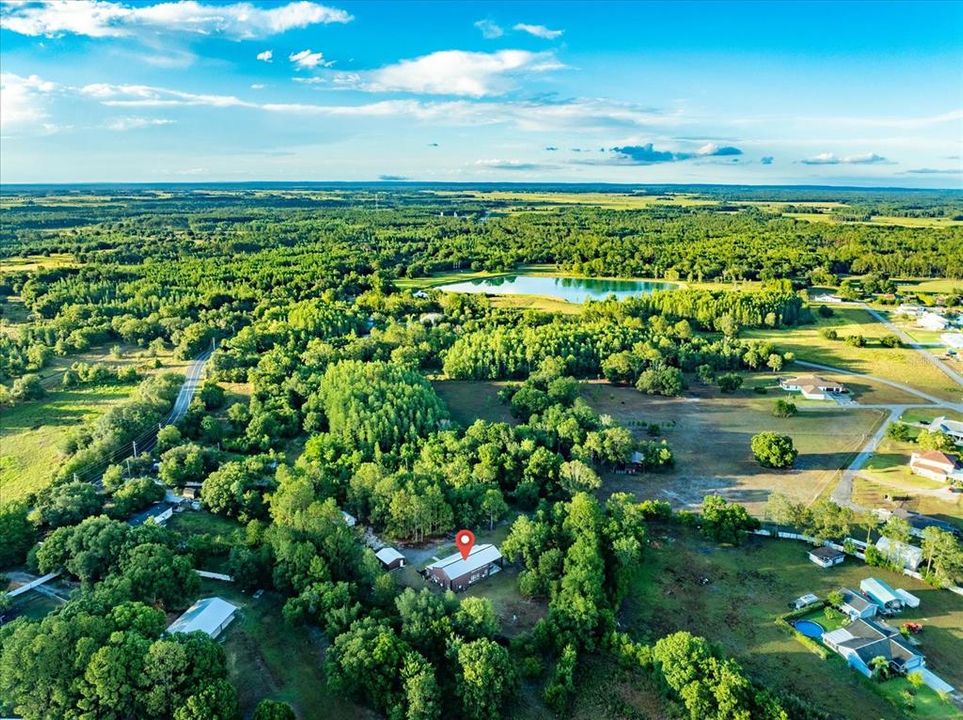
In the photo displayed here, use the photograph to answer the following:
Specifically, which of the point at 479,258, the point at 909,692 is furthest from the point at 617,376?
the point at 479,258

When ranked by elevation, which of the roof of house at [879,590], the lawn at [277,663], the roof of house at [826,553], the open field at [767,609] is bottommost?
the open field at [767,609]

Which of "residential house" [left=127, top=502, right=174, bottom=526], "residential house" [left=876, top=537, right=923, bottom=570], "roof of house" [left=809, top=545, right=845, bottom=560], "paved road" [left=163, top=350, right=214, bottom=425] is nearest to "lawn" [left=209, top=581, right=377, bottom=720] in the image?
"residential house" [left=127, top=502, right=174, bottom=526]

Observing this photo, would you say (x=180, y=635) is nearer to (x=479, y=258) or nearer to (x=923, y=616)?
(x=923, y=616)

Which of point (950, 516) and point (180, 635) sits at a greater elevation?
point (180, 635)

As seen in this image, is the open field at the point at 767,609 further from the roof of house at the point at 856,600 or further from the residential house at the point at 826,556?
the roof of house at the point at 856,600

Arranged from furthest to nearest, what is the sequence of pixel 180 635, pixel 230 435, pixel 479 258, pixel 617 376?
pixel 479 258 → pixel 617 376 → pixel 230 435 → pixel 180 635

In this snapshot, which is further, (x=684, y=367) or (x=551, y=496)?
(x=684, y=367)

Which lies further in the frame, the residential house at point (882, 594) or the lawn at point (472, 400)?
the lawn at point (472, 400)

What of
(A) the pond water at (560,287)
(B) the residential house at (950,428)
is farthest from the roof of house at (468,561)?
(A) the pond water at (560,287)
